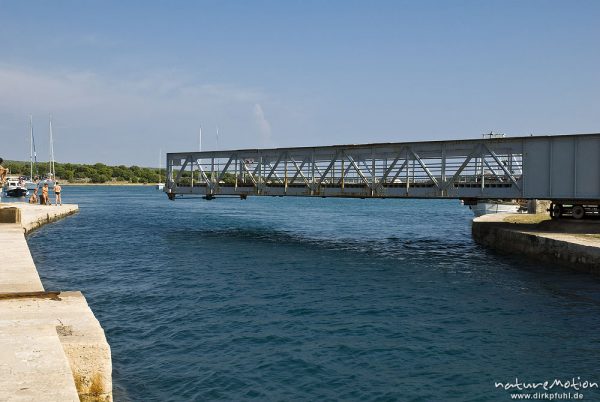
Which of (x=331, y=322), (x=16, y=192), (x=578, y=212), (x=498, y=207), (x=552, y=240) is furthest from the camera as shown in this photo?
(x=16, y=192)

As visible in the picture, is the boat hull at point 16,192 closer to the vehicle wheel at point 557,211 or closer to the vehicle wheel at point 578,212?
the vehicle wheel at point 557,211

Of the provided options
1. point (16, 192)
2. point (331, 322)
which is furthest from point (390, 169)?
point (16, 192)

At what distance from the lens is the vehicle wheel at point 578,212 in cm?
3428

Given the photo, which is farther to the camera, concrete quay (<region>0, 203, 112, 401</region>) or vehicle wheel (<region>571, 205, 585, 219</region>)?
vehicle wheel (<region>571, 205, 585, 219</region>)

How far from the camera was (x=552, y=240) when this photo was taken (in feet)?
97.3

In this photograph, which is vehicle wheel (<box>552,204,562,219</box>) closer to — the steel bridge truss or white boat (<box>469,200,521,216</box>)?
the steel bridge truss

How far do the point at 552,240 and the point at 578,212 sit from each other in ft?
20.6

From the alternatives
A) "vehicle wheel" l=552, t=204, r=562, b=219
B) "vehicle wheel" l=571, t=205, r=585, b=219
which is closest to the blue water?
"vehicle wheel" l=552, t=204, r=562, b=219

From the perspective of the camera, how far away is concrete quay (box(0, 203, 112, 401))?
26.1ft

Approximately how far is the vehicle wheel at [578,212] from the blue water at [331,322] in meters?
5.94

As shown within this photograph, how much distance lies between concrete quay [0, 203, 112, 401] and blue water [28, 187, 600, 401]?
5.54ft

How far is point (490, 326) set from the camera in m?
17.4

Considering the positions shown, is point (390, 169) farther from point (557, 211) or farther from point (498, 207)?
point (498, 207)

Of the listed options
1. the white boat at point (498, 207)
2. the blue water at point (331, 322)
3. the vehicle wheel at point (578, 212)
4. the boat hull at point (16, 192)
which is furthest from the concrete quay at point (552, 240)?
the boat hull at point (16, 192)
